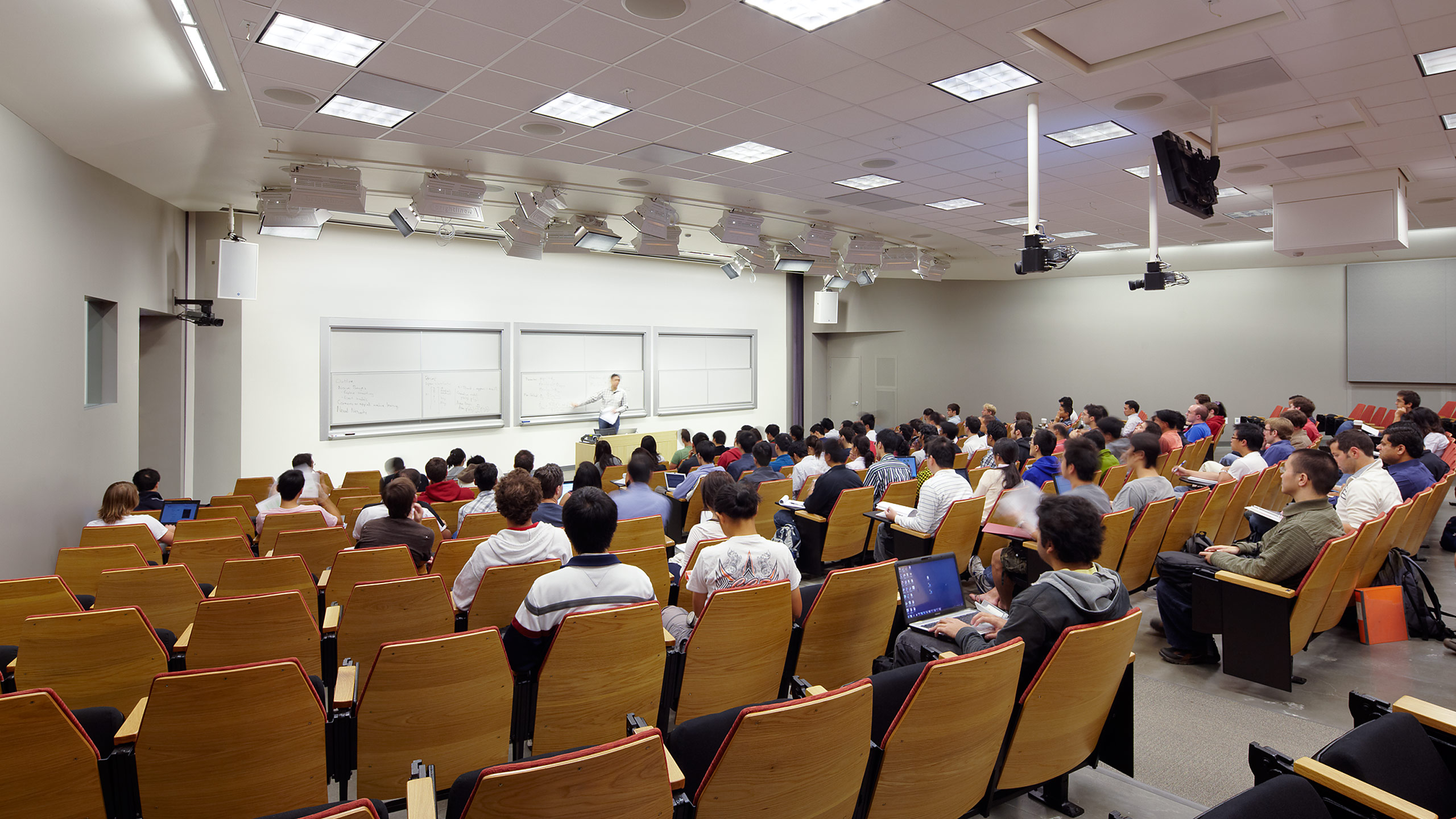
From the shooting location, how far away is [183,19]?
3.81 meters

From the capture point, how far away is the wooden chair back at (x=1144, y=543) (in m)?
4.29

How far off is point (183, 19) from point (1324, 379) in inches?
633

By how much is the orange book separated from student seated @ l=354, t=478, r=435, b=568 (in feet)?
17.5

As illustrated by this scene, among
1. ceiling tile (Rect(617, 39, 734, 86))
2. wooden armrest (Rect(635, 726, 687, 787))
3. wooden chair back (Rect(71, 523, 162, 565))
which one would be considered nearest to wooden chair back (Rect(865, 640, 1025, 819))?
wooden armrest (Rect(635, 726, 687, 787))

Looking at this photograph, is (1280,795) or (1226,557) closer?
(1280,795)

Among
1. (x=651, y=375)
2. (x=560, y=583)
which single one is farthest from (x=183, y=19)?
(x=651, y=375)

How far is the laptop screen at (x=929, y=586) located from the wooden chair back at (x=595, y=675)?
105 cm

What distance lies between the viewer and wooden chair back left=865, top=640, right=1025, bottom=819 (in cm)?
187

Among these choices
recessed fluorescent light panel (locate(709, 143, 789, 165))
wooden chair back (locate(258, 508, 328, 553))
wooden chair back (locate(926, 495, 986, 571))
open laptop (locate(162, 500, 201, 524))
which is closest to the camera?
wooden chair back (locate(926, 495, 986, 571))

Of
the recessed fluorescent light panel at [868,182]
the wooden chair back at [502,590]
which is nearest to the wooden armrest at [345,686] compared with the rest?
the wooden chair back at [502,590]

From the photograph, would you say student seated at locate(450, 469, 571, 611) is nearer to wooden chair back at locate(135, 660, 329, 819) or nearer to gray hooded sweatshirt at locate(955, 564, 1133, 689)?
wooden chair back at locate(135, 660, 329, 819)

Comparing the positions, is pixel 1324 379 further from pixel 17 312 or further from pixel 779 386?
pixel 17 312

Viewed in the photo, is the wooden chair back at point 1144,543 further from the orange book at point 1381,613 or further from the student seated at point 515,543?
the student seated at point 515,543

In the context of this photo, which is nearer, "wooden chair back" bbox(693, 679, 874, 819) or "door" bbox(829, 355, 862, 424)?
"wooden chair back" bbox(693, 679, 874, 819)
